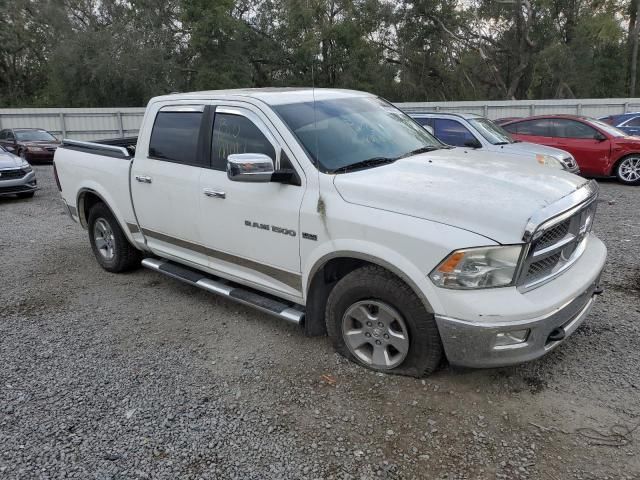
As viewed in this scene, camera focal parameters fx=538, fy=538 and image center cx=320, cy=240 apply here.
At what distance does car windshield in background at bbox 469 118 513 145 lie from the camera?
33.1 feet

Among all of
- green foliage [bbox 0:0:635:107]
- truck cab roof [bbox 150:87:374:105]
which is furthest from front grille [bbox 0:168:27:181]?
green foliage [bbox 0:0:635:107]

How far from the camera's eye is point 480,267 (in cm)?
301

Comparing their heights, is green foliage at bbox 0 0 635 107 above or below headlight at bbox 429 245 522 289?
above

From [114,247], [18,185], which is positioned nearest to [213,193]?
[114,247]

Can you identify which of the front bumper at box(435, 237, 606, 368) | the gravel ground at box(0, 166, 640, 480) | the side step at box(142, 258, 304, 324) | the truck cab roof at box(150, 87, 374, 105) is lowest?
the gravel ground at box(0, 166, 640, 480)

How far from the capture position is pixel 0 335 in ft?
14.9

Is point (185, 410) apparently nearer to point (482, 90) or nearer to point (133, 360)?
point (133, 360)

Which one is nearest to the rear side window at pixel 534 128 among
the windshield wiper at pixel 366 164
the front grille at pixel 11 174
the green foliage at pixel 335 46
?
the windshield wiper at pixel 366 164

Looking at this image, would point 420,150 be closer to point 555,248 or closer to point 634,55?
point 555,248

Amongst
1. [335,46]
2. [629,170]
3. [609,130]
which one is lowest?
[629,170]

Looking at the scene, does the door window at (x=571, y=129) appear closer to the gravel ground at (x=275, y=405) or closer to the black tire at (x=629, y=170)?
the black tire at (x=629, y=170)

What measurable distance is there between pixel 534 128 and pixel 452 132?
3.24 m

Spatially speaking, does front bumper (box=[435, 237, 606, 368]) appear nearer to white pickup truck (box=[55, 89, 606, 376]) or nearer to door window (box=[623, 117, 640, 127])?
white pickup truck (box=[55, 89, 606, 376])

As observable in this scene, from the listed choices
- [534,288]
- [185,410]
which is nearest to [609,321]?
[534,288]
